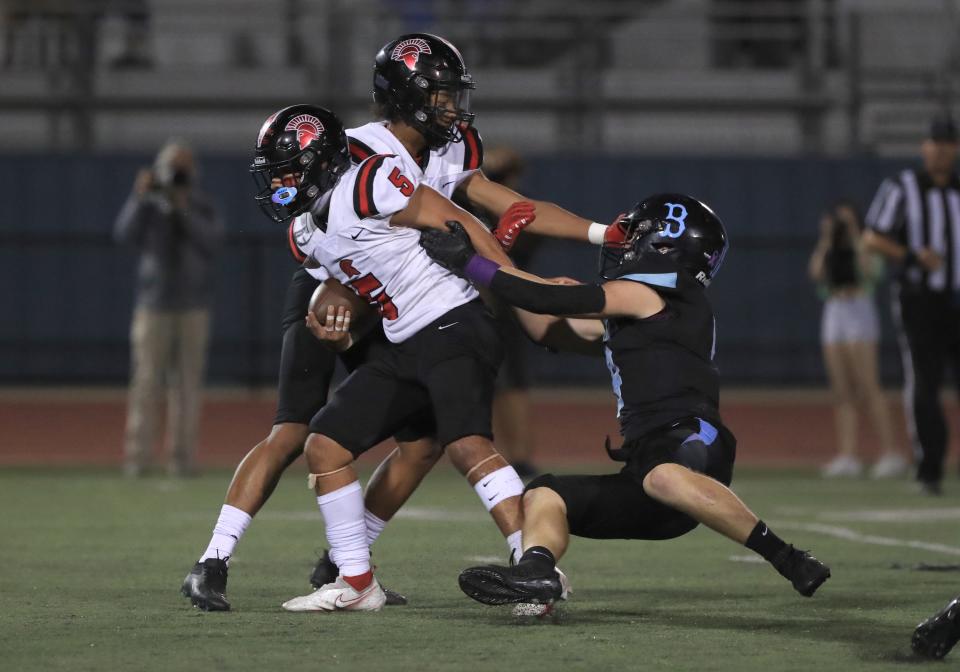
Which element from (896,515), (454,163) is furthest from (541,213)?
(896,515)

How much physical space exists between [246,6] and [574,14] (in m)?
3.78

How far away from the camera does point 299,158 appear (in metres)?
4.98

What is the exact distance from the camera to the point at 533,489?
495 cm

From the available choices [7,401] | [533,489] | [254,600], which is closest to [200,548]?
[254,600]

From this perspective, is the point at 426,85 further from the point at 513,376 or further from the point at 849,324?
the point at 849,324

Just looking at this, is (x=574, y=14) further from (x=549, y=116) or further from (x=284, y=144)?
(x=284, y=144)

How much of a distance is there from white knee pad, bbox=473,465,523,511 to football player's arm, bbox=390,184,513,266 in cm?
63

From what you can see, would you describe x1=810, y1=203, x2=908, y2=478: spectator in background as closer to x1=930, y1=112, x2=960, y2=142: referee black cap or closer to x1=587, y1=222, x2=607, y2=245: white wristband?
x1=930, y1=112, x2=960, y2=142: referee black cap

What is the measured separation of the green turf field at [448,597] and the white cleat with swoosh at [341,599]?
5 cm

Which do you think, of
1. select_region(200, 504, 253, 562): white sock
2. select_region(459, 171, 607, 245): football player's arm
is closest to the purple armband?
select_region(459, 171, 607, 245): football player's arm

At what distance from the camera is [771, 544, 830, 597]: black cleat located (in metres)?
4.59

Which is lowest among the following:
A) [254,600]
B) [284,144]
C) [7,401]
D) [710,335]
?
[7,401]

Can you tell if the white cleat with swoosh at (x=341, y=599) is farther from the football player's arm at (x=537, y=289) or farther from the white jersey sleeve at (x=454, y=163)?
the white jersey sleeve at (x=454, y=163)

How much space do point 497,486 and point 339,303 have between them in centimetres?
75
